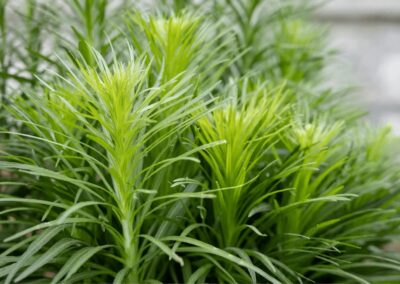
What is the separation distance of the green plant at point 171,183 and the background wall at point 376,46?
8.05 feet

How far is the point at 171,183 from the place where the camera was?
1.06m

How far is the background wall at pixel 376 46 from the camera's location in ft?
12.1

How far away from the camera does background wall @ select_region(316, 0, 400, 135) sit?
3.68 metres

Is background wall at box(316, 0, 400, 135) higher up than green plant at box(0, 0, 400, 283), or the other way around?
background wall at box(316, 0, 400, 135)

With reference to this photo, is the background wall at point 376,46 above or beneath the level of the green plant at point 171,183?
above

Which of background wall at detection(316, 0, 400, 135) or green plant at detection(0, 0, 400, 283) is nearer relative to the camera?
green plant at detection(0, 0, 400, 283)

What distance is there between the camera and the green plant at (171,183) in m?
0.92

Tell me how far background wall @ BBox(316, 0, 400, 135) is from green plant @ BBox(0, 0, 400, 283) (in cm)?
245

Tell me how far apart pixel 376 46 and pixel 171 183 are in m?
2.96

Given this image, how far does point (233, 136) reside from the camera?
38.9 inches

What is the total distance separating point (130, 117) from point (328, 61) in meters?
1.11

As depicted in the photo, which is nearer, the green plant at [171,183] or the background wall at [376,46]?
the green plant at [171,183]

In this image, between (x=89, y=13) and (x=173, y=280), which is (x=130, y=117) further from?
(x=89, y=13)

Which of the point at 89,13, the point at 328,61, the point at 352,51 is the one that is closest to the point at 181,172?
the point at 89,13
